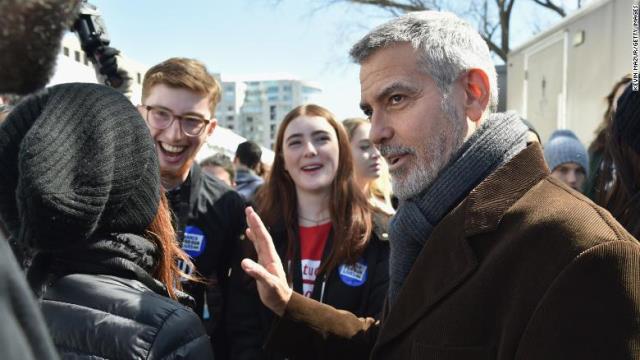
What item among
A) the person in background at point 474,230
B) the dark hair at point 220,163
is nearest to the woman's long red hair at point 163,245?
the person in background at point 474,230

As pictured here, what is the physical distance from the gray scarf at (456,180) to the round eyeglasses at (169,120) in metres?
1.53

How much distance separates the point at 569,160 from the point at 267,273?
3.16m

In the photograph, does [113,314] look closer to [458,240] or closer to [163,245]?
[163,245]

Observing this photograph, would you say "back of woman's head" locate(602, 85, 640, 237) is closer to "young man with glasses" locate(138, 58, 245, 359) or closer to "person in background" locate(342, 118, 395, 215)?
"person in background" locate(342, 118, 395, 215)

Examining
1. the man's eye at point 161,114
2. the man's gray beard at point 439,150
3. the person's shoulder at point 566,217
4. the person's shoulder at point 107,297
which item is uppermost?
the man's eye at point 161,114

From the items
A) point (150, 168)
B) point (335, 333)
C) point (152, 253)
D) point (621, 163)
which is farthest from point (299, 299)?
point (621, 163)

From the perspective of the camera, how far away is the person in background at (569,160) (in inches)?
169

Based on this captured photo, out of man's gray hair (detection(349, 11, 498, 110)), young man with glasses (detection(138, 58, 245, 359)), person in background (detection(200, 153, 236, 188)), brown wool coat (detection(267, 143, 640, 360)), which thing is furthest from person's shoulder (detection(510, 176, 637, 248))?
person in background (detection(200, 153, 236, 188))

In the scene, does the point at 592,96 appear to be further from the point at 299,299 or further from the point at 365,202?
the point at 299,299

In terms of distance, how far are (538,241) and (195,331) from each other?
830 millimetres

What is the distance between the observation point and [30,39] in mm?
689

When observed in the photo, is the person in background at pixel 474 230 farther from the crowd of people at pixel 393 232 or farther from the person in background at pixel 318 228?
the person in background at pixel 318 228

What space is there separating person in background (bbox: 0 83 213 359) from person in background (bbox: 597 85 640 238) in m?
1.84

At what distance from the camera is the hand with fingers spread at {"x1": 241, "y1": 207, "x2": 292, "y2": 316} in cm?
205
